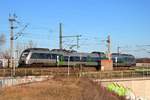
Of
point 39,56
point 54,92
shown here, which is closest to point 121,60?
point 39,56

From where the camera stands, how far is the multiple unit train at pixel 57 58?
60.9m

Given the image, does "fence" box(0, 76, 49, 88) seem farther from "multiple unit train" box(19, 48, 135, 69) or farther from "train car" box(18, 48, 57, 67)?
"multiple unit train" box(19, 48, 135, 69)

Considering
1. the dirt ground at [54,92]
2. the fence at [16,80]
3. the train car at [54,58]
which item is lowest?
the dirt ground at [54,92]

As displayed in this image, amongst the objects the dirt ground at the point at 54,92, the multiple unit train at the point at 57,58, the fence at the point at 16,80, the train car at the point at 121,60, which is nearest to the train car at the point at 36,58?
the multiple unit train at the point at 57,58

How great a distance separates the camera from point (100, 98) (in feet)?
125

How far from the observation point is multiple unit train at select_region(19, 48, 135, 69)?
200 ft

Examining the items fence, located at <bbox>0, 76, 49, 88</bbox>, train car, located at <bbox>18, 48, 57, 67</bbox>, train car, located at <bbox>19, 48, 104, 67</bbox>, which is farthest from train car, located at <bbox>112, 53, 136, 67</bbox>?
fence, located at <bbox>0, 76, 49, 88</bbox>

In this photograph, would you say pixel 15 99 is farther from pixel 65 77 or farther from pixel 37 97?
pixel 65 77

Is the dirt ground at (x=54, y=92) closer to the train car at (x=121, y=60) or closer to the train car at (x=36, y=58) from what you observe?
the train car at (x=36, y=58)

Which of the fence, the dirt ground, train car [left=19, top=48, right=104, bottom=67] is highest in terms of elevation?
train car [left=19, top=48, right=104, bottom=67]

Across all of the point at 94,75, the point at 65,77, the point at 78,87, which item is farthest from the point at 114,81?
the point at 78,87

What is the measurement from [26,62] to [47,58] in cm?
380

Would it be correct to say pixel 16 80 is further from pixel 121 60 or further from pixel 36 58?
pixel 121 60

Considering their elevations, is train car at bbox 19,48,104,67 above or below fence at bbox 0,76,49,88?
above
